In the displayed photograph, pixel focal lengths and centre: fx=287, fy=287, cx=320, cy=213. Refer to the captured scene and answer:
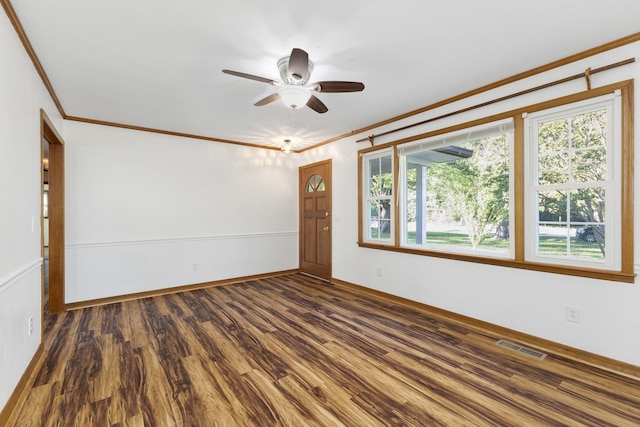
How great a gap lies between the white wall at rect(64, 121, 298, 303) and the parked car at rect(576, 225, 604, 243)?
4.19m

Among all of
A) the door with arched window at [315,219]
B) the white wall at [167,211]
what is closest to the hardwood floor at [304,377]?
the white wall at [167,211]

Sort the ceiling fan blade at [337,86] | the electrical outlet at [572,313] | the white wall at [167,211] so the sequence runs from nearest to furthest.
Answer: the ceiling fan blade at [337,86] < the electrical outlet at [572,313] < the white wall at [167,211]

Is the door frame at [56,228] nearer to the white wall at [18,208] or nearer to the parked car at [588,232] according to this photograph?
the white wall at [18,208]

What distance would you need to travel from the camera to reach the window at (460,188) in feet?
9.95

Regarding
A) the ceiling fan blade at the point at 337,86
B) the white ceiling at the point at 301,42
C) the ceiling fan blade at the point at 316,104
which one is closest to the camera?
the white ceiling at the point at 301,42

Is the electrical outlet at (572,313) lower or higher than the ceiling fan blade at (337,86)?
lower

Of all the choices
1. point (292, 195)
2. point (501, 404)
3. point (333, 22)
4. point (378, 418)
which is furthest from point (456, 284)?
point (292, 195)

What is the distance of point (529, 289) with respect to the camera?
261cm

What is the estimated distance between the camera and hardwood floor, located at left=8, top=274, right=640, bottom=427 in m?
1.71

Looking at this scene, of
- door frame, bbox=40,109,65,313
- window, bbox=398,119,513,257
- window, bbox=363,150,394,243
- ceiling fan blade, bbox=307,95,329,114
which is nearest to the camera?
ceiling fan blade, bbox=307,95,329,114

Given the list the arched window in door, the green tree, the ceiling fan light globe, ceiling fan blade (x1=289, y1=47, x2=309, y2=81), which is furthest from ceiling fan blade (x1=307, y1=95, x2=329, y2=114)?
the arched window in door

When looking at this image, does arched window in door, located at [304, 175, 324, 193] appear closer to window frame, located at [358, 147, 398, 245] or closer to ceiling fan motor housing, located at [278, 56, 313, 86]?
window frame, located at [358, 147, 398, 245]

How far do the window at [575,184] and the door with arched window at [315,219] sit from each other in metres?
2.94

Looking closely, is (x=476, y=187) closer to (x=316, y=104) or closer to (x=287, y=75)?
(x=316, y=104)
